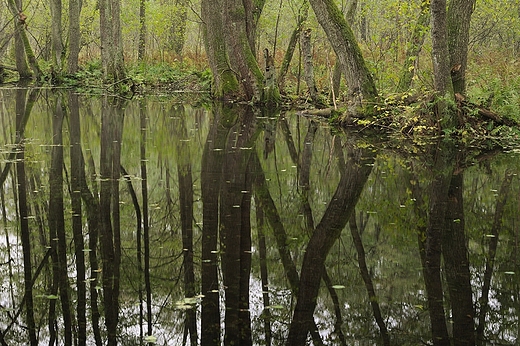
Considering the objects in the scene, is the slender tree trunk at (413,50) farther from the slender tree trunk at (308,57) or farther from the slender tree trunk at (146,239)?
the slender tree trunk at (146,239)

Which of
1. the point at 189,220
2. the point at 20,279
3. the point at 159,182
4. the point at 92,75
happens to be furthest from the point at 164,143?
the point at 92,75

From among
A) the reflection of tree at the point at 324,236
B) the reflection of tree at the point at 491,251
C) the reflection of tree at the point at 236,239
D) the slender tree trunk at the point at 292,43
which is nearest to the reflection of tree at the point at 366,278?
the reflection of tree at the point at 324,236

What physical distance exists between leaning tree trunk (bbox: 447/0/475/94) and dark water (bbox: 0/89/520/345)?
96.2 inches

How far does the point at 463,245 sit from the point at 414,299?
1467 millimetres

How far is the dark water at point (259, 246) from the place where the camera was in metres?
4.09

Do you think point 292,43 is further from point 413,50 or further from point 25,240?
point 25,240

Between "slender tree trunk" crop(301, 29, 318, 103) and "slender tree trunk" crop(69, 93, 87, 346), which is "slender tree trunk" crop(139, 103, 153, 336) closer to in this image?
"slender tree trunk" crop(69, 93, 87, 346)

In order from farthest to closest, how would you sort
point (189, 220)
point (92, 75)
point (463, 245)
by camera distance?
1. point (92, 75)
2. point (189, 220)
3. point (463, 245)

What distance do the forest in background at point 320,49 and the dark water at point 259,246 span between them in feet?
16.7

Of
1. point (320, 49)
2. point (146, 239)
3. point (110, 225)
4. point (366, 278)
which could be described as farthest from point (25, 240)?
point (320, 49)

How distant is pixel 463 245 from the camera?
575 centimetres

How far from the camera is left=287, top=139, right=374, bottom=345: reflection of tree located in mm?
4129

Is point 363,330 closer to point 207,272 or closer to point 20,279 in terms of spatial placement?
point 207,272

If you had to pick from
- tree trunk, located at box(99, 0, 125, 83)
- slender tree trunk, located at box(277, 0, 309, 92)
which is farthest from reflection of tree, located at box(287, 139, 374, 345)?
tree trunk, located at box(99, 0, 125, 83)
